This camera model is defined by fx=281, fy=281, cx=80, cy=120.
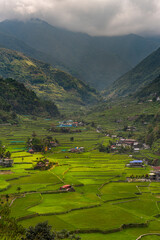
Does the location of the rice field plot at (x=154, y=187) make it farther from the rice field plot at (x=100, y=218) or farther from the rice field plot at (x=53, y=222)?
the rice field plot at (x=53, y=222)

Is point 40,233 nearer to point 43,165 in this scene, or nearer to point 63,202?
point 63,202

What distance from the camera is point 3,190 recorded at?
70.8 metres

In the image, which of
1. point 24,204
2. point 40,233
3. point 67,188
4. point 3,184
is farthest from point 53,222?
point 3,184

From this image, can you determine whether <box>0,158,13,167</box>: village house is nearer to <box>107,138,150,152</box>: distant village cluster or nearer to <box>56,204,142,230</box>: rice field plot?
<box>56,204,142,230</box>: rice field plot

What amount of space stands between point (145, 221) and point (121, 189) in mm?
22479

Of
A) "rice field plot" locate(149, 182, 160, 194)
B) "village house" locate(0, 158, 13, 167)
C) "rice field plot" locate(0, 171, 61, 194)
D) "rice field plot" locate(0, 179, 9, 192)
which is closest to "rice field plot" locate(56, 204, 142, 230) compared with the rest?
"rice field plot" locate(0, 171, 61, 194)

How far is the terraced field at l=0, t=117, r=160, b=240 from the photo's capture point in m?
54.0

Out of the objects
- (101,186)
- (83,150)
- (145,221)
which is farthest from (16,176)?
(83,150)

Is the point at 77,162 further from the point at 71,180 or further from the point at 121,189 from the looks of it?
the point at 121,189

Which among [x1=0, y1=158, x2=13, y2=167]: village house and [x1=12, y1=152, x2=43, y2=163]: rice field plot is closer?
[x1=0, y1=158, x2=13, y2=167]: village house

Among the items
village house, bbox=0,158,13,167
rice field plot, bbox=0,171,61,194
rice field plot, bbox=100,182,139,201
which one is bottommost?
rice field plot, bbox=100,182,139,201

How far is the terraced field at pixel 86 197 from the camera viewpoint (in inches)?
2125

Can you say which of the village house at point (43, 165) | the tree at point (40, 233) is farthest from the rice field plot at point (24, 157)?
the tree at point (40, 233)

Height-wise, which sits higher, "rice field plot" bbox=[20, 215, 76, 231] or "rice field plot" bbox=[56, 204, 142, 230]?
"rice field plot" bbox=[20, 215, 76, 231]
